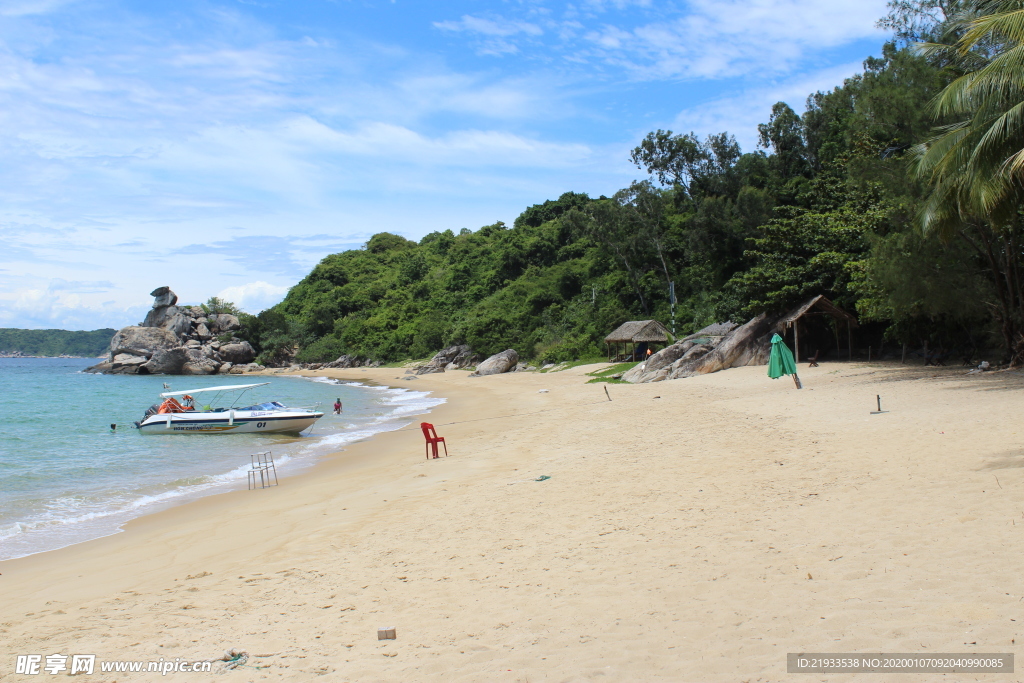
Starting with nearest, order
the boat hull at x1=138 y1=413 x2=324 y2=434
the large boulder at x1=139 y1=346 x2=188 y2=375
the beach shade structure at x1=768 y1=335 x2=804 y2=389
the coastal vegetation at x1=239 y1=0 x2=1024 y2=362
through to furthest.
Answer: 1. the coastal vegetation at x1=239 y1=0 x2=1024 y2=362
2. the beach shade structure at x1=768 y1=335 x2=804 y2=389
3. the boat hull at x1=138 y1=413 x2=324 y2=434
4. the large boulder at x1=139 y1=346 x2=188 y2=375

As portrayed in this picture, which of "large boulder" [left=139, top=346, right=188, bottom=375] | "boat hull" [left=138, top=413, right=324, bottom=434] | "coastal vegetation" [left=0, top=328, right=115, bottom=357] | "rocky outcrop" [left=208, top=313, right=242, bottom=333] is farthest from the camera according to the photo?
"coastal vegetation" [left=0, top=328, right=115, bottom=357]

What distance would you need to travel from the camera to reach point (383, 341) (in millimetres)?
60938

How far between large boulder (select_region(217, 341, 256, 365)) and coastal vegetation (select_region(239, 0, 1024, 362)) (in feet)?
5.98

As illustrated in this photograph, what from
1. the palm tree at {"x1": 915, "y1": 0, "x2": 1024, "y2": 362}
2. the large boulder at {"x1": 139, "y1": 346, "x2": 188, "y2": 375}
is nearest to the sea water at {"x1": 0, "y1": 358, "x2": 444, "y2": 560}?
the palm tree at {"x1": 915, "y1": 0, "x2": 1024, "y2": 362}

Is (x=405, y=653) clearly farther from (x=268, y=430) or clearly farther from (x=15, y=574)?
(x=268, y=430)

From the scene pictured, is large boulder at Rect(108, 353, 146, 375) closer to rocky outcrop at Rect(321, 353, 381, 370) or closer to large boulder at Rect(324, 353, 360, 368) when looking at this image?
rocky outcrop at Rect(321, 353, 381, 370)

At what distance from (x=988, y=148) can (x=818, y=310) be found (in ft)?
47.2

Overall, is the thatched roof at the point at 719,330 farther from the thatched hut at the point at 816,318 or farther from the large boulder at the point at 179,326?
the large boulder at the point at 179,326

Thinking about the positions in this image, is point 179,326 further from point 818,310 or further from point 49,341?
point 49,341

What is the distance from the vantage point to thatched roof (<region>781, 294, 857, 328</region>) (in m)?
23.5

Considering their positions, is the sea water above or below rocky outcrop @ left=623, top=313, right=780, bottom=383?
below

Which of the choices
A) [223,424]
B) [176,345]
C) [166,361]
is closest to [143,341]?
[176,345]

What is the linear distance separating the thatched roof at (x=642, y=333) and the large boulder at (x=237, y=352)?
4625 centimetres

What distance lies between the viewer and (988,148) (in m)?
10.9
